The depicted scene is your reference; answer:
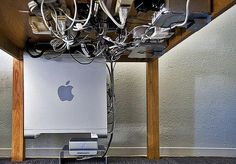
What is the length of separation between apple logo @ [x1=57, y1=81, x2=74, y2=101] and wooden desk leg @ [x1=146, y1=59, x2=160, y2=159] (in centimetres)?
72

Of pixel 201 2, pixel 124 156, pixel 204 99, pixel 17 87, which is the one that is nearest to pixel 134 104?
pixel 124 156

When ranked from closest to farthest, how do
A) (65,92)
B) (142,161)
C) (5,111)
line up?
(65,92) → (142,161) → (5,111)

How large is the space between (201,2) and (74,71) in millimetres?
1383

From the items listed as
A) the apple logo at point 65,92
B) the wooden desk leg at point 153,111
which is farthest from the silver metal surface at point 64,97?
the wooden desk leg at point 153,111

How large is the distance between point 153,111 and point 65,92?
82 cm

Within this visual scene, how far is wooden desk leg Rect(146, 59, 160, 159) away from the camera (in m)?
2.45

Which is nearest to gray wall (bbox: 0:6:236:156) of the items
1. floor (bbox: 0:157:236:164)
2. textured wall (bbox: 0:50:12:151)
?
floor (bbox: 0:157:236:164)

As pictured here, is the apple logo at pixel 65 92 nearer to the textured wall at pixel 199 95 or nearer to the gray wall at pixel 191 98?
the gray wall at pixel 191 98

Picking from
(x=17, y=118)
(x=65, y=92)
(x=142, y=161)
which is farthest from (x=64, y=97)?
(x=142, y=161)

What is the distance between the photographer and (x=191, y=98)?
269 centimetres

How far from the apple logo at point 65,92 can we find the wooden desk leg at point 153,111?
2.35ft

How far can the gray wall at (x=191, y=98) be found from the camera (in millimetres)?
2674

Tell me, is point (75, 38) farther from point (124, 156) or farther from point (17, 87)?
point (124, 156)

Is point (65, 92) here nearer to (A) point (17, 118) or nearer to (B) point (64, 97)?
(B) point (64, 97)
